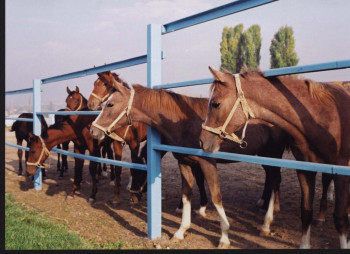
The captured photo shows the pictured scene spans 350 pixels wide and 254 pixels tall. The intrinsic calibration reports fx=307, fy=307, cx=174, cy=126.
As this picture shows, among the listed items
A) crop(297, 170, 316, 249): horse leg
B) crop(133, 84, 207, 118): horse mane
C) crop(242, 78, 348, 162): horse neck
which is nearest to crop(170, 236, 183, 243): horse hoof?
crop(297, 170, 316, 249): horse leg

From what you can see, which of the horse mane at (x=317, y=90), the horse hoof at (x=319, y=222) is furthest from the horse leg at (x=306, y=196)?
the horse hoof at (x=319, y=222)

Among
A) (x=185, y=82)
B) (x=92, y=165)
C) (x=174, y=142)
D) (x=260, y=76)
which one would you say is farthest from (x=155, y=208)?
(x=92, y=165)

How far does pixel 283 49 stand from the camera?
117 feet

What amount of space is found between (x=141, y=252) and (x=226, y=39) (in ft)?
121

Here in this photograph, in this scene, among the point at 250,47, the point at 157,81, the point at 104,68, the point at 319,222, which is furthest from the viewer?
the point at 250,47

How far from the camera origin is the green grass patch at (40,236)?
3.48 m

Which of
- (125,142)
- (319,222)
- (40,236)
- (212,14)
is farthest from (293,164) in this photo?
(125,142)

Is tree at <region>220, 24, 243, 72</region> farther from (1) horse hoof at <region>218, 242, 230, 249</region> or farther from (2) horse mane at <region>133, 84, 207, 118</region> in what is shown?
(1) horse hoof at <region>218, 242, 230, 249</region>

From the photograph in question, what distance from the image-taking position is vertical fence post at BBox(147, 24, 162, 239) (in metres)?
3.59

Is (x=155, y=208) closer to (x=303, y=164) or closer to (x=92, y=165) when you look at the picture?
(x=303, y=164)

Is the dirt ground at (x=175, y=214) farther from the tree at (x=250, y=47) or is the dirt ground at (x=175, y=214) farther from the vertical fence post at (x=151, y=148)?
the tree at (x=250, y=47)

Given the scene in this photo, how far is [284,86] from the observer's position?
8.97 feet

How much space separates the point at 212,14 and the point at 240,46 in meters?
36.0

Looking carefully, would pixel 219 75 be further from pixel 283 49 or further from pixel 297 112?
pixel 283 49
